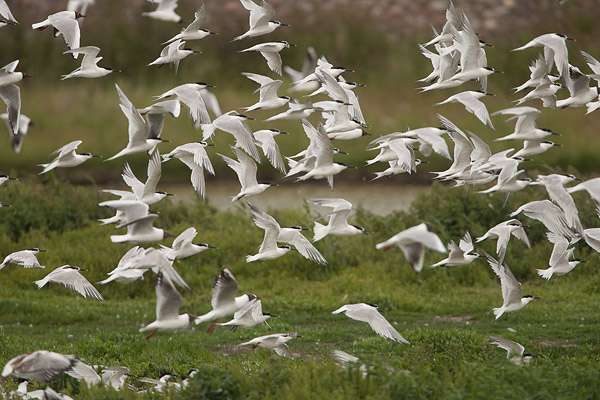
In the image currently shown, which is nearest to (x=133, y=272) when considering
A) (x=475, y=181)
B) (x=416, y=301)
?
(x=475, y=181)

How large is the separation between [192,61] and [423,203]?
39.4ft

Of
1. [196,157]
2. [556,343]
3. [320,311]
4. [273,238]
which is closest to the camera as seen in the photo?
[273,238]

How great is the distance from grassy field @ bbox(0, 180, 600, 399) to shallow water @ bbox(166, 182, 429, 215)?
179 inches

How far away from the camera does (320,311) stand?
14.6 meters

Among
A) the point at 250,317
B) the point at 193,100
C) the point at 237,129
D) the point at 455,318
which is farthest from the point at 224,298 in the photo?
the point at 455,318

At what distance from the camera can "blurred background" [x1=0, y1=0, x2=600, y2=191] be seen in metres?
25.4

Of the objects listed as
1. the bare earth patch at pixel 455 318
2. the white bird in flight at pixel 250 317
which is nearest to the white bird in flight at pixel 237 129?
the white bird in flight at pixel 250 317

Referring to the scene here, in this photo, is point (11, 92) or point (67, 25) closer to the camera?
→ point (11, 92)

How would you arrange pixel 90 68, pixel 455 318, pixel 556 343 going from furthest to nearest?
1. pixel 455 318
2. pixel 90 68
3. pixel 556 343

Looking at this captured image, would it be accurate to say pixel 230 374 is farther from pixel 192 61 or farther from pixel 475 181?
pixel 192 61

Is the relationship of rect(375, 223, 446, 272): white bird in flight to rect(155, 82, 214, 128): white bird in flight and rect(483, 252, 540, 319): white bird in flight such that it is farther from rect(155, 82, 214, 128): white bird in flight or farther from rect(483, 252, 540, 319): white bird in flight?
rect(155, 82, 214, 128): white bird in flight

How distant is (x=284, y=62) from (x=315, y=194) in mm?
5085

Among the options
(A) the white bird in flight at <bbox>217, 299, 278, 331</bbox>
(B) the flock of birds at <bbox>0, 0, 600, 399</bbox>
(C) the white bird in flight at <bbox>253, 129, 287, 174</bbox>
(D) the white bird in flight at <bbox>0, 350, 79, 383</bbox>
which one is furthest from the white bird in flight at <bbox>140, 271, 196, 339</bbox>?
(C) the white bird in flight at <bbox>253, 129, 287, 174</bbox>

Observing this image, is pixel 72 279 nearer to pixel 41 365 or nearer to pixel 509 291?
pixel 41 365
